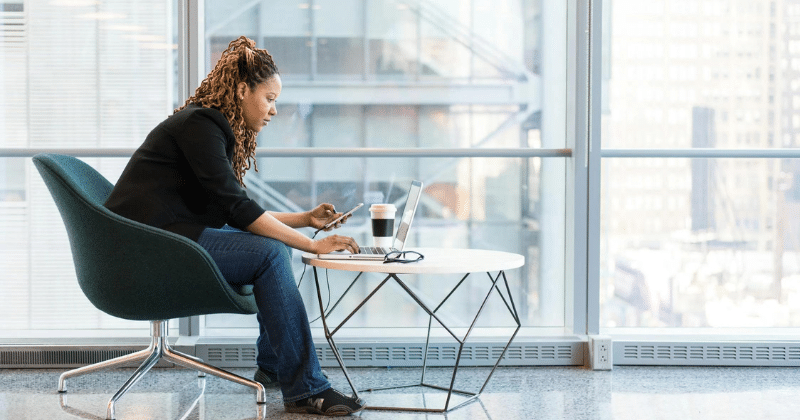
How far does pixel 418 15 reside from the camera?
3055 mm

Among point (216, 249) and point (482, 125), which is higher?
point (482, 125)

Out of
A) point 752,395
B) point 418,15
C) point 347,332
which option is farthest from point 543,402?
point 418,15

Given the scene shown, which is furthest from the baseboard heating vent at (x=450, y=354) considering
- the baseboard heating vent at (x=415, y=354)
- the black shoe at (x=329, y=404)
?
the black shoe at (x=329, y=404)

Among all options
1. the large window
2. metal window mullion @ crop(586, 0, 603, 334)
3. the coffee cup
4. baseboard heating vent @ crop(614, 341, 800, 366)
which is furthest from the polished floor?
the coffee cup

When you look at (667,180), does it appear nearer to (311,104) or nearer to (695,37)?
(695,37)

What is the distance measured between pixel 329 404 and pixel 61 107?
175cm

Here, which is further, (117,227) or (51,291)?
(51,291)

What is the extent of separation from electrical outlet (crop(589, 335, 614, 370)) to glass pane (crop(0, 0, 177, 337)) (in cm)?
187

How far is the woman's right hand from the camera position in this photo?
209cm

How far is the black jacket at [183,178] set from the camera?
2100 mm

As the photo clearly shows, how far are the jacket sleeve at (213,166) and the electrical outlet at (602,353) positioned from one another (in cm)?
146

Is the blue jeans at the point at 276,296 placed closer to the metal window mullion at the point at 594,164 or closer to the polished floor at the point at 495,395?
the polished floor at the point at 495,395

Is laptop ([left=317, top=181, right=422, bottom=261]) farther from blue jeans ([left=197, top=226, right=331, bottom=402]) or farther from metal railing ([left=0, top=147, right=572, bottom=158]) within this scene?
metal railing ([left=0, top=147, right=572, bottom=158])

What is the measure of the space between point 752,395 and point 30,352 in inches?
105
